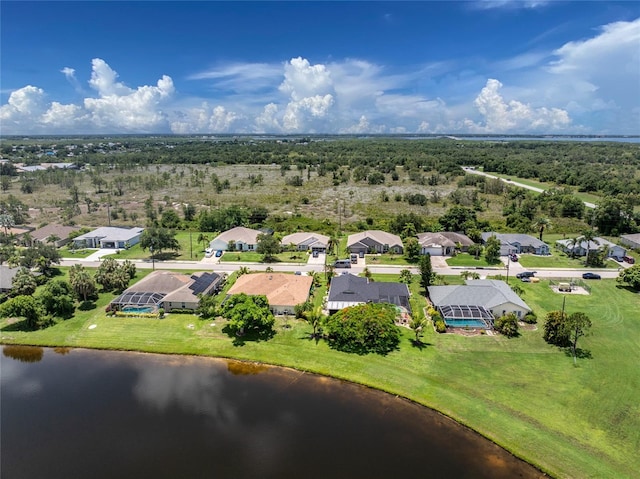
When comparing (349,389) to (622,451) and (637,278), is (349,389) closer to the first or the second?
(622,451)

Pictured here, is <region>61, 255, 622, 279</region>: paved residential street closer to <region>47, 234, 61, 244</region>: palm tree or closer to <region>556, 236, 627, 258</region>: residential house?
<region>556, 236, 627, 258</region>: residential house

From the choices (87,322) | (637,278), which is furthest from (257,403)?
(637,278)

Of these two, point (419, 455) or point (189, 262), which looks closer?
point (419, 455)

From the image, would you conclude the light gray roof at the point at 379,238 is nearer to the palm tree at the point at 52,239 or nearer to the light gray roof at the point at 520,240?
the light gray roof at the point at 520,240

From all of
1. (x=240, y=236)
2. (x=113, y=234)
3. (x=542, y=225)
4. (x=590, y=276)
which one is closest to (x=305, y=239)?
(x=240, y=236)

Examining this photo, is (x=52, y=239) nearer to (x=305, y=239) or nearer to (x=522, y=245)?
(x=305, y=239)

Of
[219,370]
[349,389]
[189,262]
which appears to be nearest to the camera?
[349,389]

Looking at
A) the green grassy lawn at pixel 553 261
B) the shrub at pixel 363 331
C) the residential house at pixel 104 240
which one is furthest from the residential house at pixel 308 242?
the green grassy lawn at pixel 553 261
